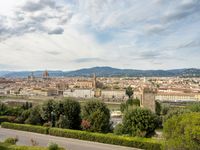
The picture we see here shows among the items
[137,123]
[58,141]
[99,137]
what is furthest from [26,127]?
[137,123]

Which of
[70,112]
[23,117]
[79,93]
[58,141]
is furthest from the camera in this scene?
[79,93]

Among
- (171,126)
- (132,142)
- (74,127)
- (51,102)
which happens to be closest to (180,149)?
(171,126)

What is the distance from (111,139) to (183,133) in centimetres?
932

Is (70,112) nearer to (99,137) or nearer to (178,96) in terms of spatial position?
(99,137)

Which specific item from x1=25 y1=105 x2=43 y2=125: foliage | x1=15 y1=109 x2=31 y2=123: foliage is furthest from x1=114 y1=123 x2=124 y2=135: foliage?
x1=15 y1=109 x2=31 y2=123: foliage

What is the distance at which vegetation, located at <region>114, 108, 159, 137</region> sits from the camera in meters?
28.9

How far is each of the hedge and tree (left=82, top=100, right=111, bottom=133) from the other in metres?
1.81

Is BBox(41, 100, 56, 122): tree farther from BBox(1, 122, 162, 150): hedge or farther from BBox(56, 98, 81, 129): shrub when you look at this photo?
BBox(1, 122, 162, 150): hedge

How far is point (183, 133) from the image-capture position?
18047mm

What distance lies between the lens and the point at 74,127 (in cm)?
3288

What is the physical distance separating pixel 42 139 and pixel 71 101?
6.16 metres

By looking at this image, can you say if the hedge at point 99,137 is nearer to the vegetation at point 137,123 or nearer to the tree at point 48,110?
the tree at point 48,110

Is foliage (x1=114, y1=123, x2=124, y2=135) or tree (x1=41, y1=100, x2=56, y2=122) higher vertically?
tree (x1=41, y1=100, x2=56, y2=122)

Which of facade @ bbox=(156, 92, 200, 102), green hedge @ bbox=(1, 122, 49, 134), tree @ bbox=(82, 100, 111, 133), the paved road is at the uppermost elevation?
tree @ bbox=(82, 100, 111, 133)
